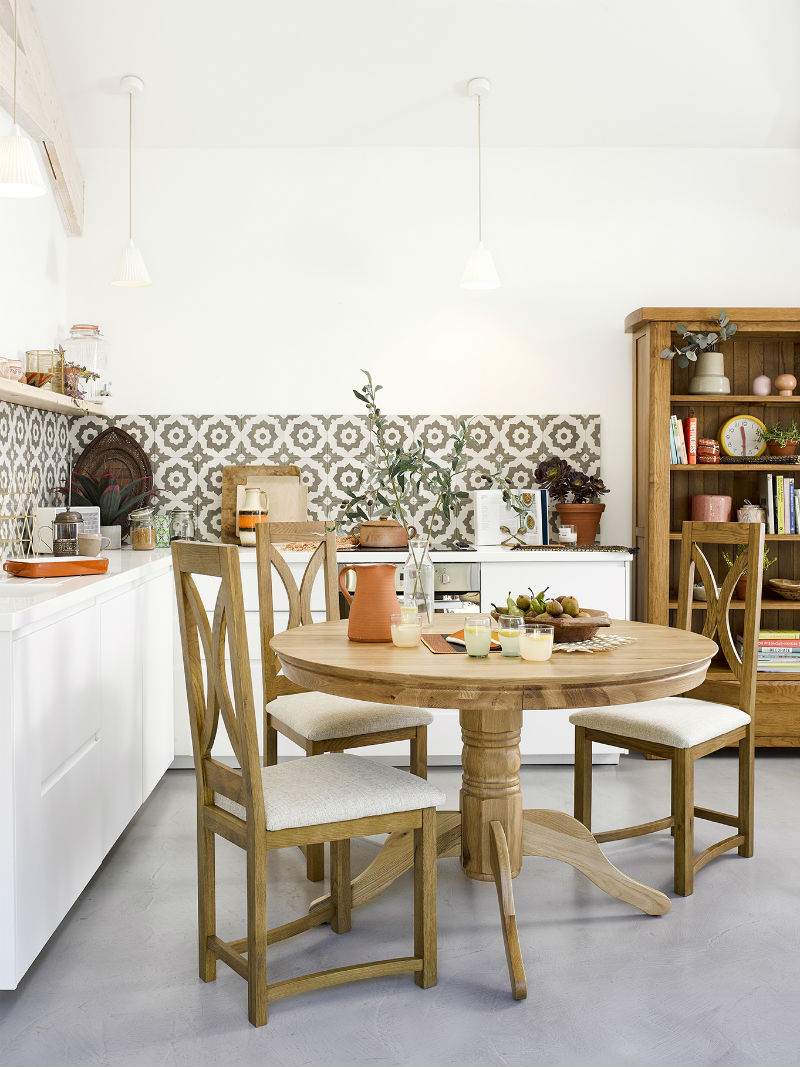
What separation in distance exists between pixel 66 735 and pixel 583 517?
2630mm

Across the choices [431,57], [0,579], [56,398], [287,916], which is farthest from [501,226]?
[287,916]

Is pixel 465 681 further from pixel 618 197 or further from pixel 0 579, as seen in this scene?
pixel 618 197

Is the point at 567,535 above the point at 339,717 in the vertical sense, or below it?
above

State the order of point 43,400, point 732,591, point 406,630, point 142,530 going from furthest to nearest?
point 142,530 → point 43,400 → point 732,591 → point 406,630

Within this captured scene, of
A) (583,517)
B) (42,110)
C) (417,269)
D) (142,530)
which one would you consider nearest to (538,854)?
(583,517)

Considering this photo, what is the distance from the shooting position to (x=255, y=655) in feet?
12.6

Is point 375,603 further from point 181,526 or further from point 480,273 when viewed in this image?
point 181,526

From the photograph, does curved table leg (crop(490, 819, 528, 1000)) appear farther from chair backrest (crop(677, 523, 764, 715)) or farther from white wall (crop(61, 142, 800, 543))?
white wall (crop(61, 142, 800, 543))

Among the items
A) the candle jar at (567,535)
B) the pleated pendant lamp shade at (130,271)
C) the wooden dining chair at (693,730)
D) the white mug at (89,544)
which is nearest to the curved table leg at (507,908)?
the wooden dining chair at (693,730)

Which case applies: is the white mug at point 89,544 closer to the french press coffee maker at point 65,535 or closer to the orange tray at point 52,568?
the french press coffee maker at point 65,535

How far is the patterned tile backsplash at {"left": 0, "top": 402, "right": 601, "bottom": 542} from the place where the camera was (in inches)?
176

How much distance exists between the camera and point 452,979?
2.20m

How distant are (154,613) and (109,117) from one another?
7.62 ft

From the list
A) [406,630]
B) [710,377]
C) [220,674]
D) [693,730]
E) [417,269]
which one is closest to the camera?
[220,674]
